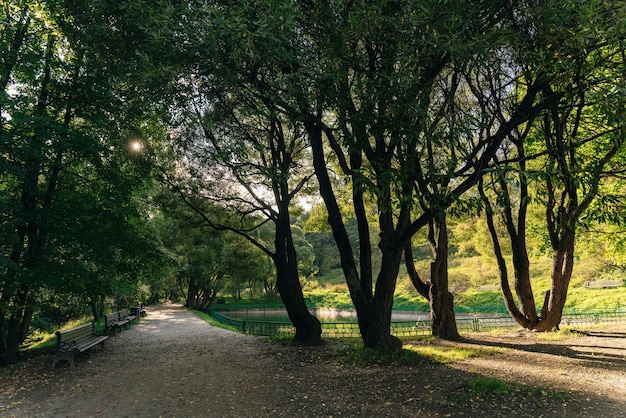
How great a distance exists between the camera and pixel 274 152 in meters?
12.2

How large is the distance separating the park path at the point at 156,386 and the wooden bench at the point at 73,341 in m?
0.25

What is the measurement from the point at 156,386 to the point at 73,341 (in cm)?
411

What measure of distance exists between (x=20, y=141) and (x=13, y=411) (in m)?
4.95

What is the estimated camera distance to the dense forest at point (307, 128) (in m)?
5.53

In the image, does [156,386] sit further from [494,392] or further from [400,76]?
[400,76]

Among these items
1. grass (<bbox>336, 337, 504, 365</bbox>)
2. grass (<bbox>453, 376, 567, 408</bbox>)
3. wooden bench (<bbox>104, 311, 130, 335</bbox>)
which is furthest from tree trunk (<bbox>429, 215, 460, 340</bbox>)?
wooden bench (<bbox>104, 311, 130, 335</bbox>)

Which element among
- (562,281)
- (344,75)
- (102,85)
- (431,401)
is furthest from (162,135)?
(562,281)

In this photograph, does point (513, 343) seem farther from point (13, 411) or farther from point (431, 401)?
point (13, 411)

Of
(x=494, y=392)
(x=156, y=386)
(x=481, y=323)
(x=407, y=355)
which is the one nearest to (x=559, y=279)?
(x=407, y=355)

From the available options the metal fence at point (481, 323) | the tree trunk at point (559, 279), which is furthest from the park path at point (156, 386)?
the tree trunk at point (559, 279)

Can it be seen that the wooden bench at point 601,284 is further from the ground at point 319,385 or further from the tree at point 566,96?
the ground at point 319,385

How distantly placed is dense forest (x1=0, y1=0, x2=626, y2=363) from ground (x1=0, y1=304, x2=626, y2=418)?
1656 mm

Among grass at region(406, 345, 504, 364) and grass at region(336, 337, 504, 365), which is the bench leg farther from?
grass at region(406, 345, 504, 364)

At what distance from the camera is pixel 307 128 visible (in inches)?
344
